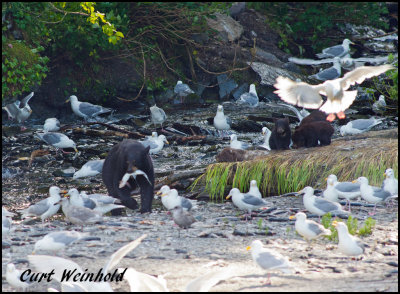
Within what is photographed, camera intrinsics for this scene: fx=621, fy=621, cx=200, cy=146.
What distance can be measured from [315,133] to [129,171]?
4136mm

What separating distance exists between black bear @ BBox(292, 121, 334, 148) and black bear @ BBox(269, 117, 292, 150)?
21 centimetres

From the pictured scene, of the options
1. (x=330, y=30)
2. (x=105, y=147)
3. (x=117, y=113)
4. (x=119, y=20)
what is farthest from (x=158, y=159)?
(x=330, y=30)

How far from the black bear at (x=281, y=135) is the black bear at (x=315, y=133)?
205mm

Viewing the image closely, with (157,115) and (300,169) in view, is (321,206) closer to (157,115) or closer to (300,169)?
(300,169)

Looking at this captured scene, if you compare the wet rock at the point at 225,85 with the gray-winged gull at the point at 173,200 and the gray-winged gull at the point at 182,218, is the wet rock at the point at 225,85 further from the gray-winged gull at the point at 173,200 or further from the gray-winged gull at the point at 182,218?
the gray-winged gull at the point at 182,218

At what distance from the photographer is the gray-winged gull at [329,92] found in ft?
31.6

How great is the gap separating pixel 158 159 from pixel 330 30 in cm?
1259

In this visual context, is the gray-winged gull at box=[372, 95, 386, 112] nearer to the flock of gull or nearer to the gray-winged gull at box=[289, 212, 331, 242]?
the flock of gull

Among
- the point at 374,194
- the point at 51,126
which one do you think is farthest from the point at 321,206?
the point at 51,126

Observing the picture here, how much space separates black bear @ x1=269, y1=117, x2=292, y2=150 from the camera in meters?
11.5

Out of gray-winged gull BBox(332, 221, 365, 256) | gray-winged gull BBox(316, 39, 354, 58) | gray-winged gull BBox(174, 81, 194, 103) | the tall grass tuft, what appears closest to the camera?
gray-winged gull BBox(332, 221, 365, 256)

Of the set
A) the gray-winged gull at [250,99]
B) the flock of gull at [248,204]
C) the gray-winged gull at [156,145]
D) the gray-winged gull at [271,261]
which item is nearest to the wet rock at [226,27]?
the gray-winged gull at [250,99]

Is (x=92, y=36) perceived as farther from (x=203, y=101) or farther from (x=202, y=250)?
(x=202, y=250)

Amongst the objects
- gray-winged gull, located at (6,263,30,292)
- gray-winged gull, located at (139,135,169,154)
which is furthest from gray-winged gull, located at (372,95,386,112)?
gray-winged gull, located at (6,263,30,292)
